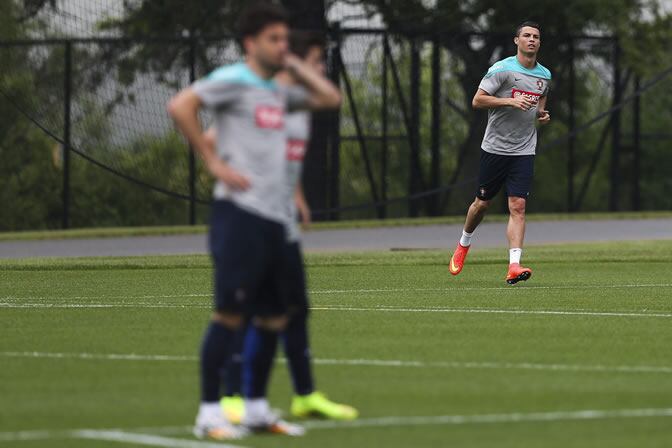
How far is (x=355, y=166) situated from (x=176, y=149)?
11.1 ft

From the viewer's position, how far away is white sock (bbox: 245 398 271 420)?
8297mm

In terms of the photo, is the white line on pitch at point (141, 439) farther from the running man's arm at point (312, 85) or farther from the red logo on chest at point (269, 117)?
the running man's arm at point (312, 85)

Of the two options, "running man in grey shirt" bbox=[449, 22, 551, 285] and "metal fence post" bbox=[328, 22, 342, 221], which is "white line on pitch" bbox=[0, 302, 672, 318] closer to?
"running man in grey shirt" bbox=[449, 22, 551, 285]

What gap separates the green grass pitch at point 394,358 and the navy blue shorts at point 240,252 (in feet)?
2.33

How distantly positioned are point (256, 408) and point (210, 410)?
0.26 metres

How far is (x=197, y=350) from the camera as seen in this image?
1155 centimetres

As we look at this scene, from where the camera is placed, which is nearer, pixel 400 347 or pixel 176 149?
pixel 400 347

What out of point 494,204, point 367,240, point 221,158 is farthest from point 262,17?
point 494,204

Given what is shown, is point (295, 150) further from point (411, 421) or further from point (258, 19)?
point (411, 421)

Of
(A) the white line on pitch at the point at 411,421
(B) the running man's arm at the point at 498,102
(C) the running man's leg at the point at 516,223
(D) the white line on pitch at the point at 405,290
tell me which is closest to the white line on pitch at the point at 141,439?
(A) the white line on pitch at the point at 411,421

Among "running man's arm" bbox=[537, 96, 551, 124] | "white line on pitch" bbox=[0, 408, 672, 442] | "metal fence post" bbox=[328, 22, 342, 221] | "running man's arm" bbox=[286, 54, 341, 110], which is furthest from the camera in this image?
"metal fence post" bbox=[328, 22, 342, 221]

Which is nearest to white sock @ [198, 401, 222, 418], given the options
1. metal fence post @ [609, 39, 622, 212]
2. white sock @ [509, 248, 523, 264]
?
white sock @ [509, 248, 523, 264]

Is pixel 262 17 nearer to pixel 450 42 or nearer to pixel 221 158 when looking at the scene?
pixel 221 158

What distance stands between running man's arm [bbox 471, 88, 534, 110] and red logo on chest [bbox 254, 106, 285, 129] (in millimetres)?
8621
